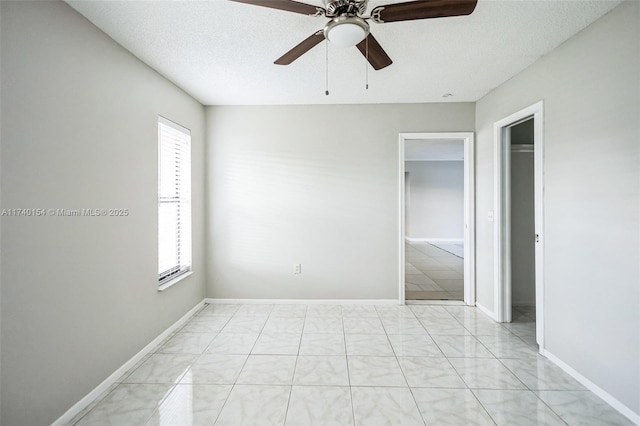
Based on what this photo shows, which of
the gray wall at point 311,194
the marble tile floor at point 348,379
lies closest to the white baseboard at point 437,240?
the gray wall at point 311,194

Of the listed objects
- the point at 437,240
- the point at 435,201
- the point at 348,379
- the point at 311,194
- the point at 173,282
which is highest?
the point at 435,201

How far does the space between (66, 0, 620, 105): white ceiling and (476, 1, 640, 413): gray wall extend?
0.82ft

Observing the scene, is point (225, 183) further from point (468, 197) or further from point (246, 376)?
point (468, 197)

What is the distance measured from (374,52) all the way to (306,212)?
2.21 m

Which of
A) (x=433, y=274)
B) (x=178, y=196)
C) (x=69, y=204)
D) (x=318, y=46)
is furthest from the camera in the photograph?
(x=433, y=274)

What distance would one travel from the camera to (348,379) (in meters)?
2.19

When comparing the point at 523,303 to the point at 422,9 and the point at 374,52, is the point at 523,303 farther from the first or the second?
the point at 422,9

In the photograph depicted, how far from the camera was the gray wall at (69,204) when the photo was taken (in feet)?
4.97

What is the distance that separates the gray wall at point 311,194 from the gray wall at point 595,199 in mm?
1485

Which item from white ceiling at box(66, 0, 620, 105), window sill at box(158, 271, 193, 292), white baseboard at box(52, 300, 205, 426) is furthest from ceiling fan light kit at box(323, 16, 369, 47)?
white baseboard at box(52, 300, 205, 426)

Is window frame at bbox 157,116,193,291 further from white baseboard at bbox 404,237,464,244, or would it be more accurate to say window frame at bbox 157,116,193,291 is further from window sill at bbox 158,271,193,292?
white baseboard at bbox 404,237,464,244

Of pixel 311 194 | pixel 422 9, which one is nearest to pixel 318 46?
pixel 422 9

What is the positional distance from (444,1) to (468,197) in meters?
2.76

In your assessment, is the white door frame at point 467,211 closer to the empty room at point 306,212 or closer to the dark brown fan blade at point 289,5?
the empty room at point 306,212
